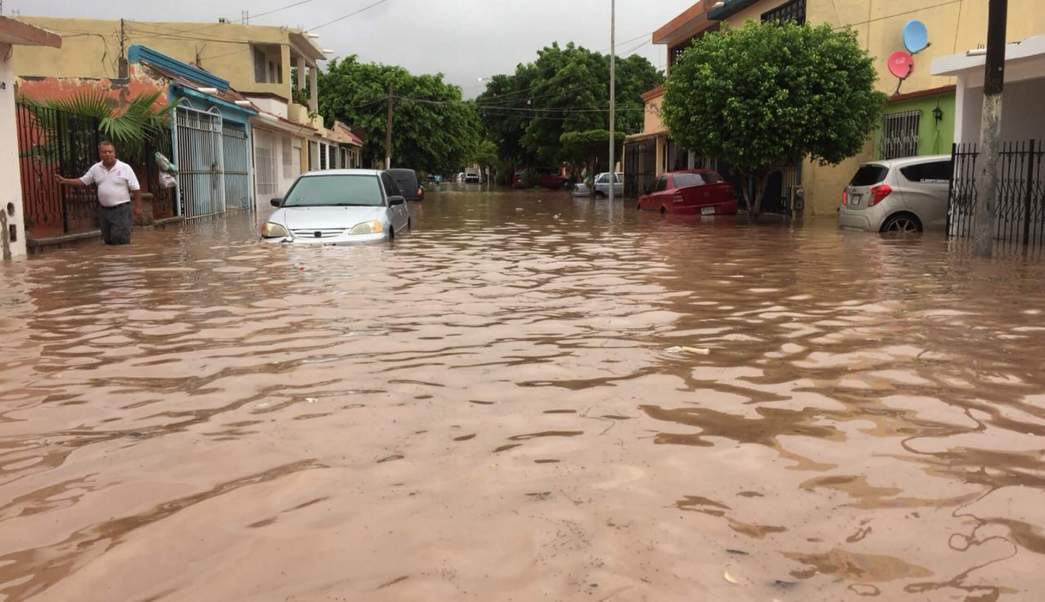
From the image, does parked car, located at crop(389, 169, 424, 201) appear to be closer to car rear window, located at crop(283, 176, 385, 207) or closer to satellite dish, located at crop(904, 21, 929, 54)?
car rear window, located at crop(283, 176, 385, 207)

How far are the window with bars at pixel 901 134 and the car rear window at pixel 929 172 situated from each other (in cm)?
565

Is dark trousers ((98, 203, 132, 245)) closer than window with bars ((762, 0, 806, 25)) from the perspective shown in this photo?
Yes

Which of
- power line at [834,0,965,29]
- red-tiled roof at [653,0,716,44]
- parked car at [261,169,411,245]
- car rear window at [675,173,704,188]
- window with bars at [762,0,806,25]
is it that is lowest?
parked car at [261,169,411,245]

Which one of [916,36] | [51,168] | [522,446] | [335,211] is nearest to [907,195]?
[916,36]

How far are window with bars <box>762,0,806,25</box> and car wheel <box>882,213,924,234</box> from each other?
9818mm

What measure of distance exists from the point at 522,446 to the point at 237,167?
26043 millimetres

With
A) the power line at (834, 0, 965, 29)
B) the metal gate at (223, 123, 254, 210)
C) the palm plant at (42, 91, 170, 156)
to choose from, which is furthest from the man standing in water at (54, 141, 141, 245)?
the power line at (834, 0, 965, 29)

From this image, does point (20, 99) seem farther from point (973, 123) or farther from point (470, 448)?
point (973, 123)

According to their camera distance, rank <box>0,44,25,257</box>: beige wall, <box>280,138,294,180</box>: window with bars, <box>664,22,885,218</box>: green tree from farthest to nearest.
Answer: <box>280,138,294,180</box>: window with bars < <box>664,22,885,218</box>: green tree < <box>0,44,25,257</box>: beige wall

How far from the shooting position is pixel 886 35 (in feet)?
81.3

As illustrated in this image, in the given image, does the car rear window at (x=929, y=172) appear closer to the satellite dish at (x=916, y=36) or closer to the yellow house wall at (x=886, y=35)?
the yellow house wall at (x=886, y=35)

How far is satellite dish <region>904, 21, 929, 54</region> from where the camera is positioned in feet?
76.7

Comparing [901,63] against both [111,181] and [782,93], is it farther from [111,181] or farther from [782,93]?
[111,181]

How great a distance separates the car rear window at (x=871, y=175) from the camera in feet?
56.5
